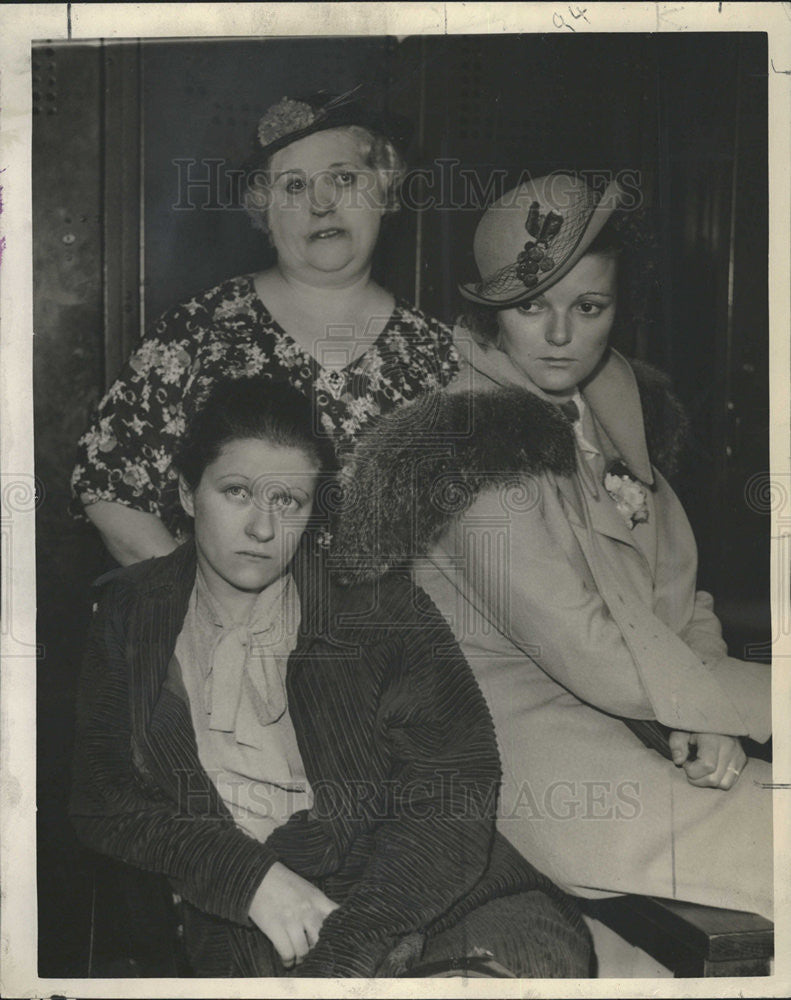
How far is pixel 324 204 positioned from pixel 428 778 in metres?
1.26

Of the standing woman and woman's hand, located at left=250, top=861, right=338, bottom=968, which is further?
the standing woman

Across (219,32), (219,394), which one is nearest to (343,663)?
(219,394)

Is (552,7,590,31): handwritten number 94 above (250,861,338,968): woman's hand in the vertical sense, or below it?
above

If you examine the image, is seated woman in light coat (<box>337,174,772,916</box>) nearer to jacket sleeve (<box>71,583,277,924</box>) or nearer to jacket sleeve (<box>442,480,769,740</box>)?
jacket sleeve (<box>442,480,769,740</box>)

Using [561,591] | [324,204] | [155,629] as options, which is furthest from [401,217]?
[155,629]

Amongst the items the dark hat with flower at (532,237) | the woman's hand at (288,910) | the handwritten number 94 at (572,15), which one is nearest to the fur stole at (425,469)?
the dark hat with flower at (532,237)

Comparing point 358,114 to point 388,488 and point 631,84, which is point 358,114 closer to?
point 631,84

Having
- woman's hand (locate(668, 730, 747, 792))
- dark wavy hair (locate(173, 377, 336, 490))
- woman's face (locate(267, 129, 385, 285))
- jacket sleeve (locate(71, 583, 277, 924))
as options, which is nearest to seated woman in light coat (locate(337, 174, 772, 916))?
woman's hand (locate(668, 730, 747, 792))

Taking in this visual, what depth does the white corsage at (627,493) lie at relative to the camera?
235 centimetres

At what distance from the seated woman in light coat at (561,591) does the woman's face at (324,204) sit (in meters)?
0.26

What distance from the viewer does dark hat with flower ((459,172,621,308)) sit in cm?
230

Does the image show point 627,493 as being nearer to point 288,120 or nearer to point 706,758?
point 706,758

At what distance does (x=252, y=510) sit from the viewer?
227cm

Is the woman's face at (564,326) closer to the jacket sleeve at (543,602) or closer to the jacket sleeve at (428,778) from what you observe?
the jacket sleeve at (543,602)
